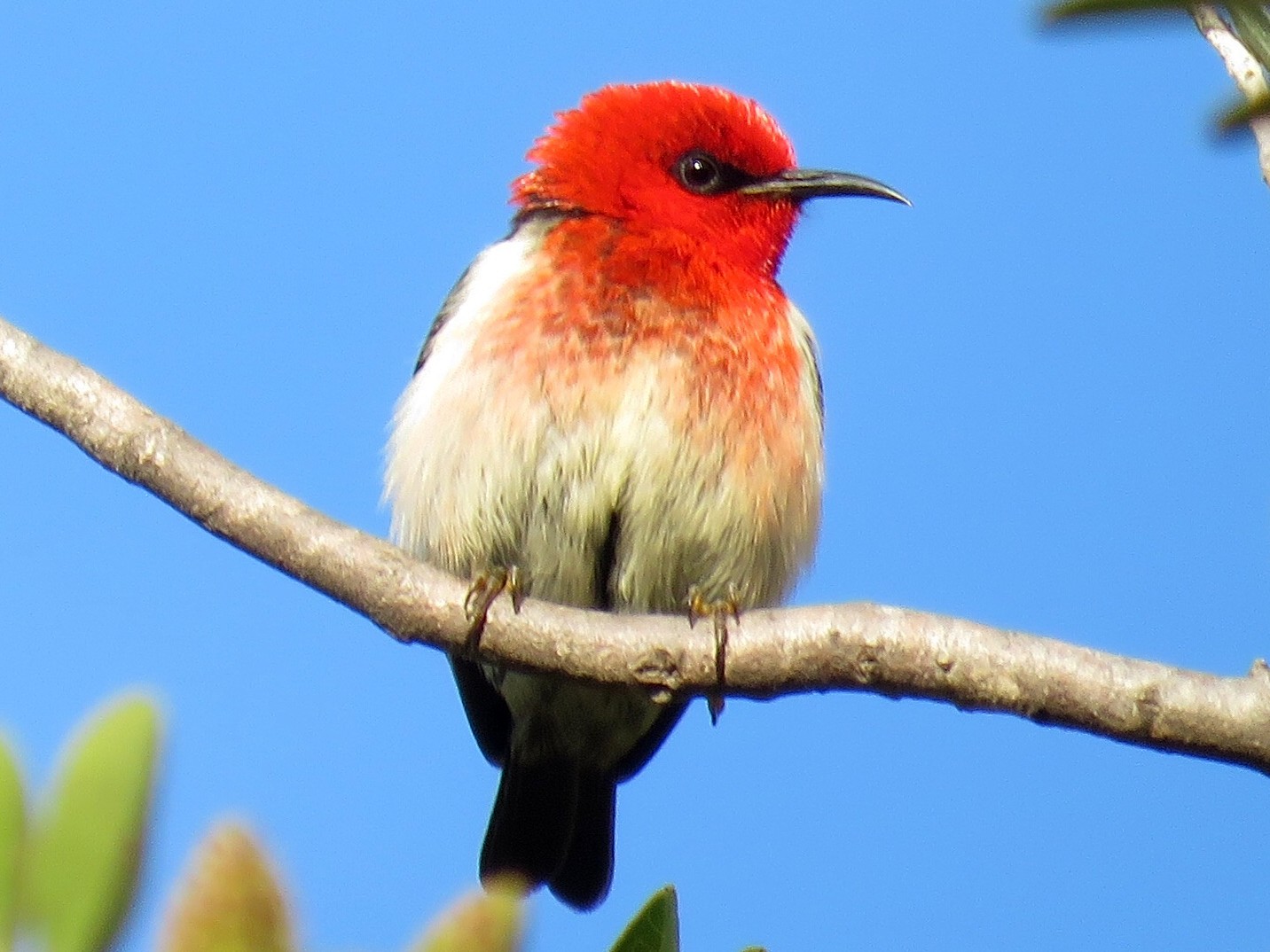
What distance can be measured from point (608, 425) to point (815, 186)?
1.56m

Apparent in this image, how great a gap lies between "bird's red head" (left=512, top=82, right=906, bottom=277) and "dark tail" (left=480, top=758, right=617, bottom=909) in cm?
192

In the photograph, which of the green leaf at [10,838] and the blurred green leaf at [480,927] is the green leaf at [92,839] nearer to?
the green leaf at [10,838]

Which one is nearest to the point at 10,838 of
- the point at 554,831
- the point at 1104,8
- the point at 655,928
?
the point at 1104,8

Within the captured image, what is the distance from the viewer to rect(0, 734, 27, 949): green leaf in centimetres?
72

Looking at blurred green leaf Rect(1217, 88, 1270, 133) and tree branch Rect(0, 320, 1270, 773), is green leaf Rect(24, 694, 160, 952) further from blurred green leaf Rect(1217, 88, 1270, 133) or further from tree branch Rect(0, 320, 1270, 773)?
tree branch Rect(0, 320, 1270, 773)

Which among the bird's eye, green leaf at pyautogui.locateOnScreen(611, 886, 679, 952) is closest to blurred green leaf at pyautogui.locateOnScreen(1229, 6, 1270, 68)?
green leaf at pyautogui.locateOnScreen(611, 886, 679, 952)

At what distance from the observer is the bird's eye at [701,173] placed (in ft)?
17.4

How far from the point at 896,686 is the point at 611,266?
206 cm

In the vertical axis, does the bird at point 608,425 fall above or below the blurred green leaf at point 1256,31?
above

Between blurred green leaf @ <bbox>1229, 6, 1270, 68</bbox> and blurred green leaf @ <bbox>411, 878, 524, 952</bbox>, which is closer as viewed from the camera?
blurred green leaf @ <bbox>411, 878, 524, 952</bbox>

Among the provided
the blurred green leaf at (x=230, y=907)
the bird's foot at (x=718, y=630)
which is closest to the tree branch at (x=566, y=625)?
the bird's foot at (x=718, y=630)

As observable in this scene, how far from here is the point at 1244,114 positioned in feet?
2.47

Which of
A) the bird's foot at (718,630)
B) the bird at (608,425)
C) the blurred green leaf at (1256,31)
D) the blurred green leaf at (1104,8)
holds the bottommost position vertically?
the blurred green leaf at (1104,8)

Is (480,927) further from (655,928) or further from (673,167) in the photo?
(673,167)
